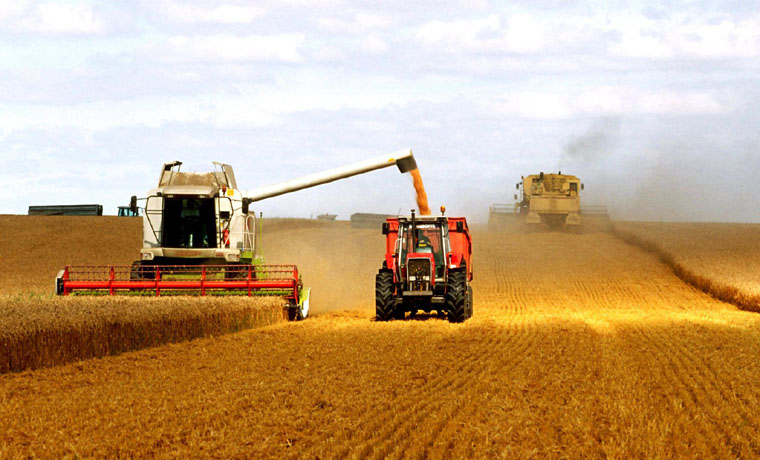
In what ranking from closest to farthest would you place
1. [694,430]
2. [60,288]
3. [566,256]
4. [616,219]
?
1. [694,430]
2. [60,288]
3. [566,256]
4. [616,219]

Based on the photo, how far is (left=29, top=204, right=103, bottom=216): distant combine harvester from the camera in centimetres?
5228

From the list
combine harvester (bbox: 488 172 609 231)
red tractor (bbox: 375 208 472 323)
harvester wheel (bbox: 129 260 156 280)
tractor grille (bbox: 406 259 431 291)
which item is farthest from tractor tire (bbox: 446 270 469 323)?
combine harvester (bbox: 488 172 609 231)

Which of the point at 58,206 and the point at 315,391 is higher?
the point at 58,206

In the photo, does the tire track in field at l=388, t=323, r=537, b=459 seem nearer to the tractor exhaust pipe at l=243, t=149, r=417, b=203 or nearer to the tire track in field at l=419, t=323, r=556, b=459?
the tire track in field at l=419, t=323, r=556, b=459

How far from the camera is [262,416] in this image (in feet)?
25.4

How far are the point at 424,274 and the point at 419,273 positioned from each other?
0.34 feet

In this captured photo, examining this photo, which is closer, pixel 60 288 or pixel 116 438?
pixel 116 438

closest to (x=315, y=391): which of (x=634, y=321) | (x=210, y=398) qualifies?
(x=210, y=398)

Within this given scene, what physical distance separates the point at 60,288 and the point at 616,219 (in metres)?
41.6

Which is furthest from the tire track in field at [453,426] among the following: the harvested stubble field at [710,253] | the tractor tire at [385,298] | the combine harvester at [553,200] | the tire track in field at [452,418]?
the combine harvester at [553,200]

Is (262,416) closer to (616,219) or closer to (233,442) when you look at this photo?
(233,442)

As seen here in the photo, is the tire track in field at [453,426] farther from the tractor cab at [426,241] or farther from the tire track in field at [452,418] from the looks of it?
the tractor cab at [426,241]

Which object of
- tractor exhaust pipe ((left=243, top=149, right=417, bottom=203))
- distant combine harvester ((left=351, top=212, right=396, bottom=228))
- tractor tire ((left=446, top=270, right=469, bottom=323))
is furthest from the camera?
distant combine harvester ((left=351, top=212, right=396, bottom=228))

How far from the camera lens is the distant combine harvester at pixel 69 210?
52.3 meters
